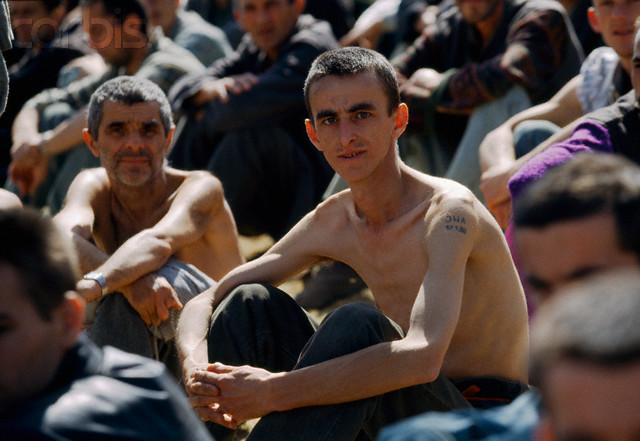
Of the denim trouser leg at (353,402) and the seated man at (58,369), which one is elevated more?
the seated man at (58,369)

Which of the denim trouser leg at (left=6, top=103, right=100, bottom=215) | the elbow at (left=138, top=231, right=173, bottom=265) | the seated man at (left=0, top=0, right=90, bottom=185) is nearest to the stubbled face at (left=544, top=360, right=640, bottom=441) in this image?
the elbow at (left=138, top=231, right=173, bottom=265)

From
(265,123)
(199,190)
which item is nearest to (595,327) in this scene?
(199,190)

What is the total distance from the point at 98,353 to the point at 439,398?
1274 millimetres

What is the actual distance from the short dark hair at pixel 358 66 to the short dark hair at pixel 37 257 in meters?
1.80

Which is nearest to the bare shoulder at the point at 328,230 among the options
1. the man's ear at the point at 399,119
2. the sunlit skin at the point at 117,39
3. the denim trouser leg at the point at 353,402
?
the man's ear at the point at 399,119

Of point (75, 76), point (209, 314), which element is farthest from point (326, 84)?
point (75, 76)

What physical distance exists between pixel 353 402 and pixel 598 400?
1.85 m

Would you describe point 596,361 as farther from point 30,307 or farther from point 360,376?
point 360,376

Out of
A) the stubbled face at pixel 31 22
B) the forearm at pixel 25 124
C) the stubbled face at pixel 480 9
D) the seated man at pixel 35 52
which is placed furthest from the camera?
the stubbled face at pixel 31 22

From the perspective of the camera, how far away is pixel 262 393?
11.0ft

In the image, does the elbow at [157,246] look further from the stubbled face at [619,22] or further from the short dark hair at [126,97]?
the stubbled face at [619,22]

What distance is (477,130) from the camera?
226 inches

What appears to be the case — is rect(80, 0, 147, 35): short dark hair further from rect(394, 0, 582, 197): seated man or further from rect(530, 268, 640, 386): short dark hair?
rect(530, 268, 640, 386): short dark hair

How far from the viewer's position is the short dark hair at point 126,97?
5.05 metres
